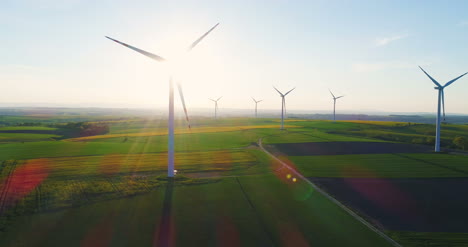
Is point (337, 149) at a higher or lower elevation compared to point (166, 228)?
higher

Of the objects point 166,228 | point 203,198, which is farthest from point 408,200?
point 166,228

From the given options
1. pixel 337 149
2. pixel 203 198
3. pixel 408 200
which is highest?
pixel 337 149

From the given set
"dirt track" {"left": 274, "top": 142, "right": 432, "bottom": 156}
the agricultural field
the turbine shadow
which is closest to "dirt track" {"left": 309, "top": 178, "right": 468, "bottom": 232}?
the agricultural field

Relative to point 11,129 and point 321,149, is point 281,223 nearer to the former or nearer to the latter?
point 321,149

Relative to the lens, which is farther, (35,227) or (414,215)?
(414,215)

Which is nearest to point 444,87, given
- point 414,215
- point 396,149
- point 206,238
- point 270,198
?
point 396,149

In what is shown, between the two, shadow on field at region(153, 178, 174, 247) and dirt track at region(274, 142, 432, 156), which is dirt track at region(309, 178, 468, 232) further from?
dirt track at region(274, 142, 432, 156)

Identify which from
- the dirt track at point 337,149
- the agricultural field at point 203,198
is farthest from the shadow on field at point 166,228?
the dirt track at point 337,149

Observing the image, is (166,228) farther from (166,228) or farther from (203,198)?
(203,198)
